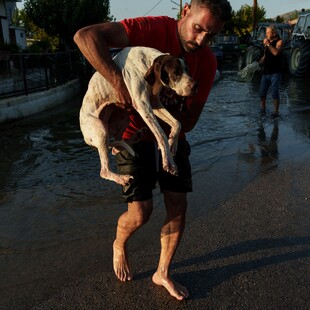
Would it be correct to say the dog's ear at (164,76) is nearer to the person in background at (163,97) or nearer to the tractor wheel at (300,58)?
the person in background at (163,97)

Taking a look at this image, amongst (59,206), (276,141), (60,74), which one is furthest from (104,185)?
(60,74)

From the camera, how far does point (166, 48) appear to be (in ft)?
7.72

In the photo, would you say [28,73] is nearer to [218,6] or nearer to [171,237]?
[171,237]

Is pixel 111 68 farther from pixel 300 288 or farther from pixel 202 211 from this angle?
pixel 202 211

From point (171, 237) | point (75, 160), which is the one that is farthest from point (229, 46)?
point (171, 237)

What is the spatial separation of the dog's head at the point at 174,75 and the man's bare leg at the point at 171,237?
994 mm

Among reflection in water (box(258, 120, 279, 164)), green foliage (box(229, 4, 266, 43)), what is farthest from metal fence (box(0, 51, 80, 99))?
green foliage (box(229, 4, 266, 43))

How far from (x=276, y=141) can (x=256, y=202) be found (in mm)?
2834

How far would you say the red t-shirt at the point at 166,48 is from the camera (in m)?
2.31

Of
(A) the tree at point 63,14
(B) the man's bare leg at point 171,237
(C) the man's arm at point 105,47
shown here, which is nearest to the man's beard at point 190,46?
(C) the man's arm at point 105,47

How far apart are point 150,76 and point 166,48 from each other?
45 centimetres

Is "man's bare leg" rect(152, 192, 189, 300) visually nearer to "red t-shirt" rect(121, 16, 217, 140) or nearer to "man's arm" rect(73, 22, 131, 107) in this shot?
"red t-shirt" rect(121, 16, 217, 140)

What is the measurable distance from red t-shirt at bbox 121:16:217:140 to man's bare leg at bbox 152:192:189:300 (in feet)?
1.65

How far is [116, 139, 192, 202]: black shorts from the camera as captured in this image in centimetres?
263
